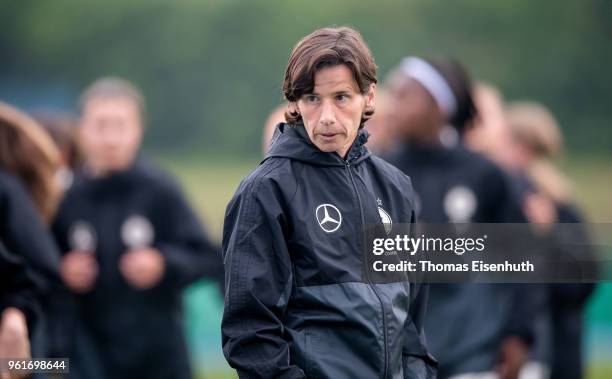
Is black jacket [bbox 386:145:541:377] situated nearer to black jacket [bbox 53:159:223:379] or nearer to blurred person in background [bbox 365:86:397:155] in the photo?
blurred person in background [bbox 365:86:397:155]

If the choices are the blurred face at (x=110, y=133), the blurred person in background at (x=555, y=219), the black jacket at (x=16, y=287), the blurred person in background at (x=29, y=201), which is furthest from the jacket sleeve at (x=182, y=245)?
the black jacket at (x=16, y=287)

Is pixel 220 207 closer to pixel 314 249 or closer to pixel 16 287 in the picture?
pixel 16 287

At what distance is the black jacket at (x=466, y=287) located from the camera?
20.5 feet

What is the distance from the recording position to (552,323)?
8.46 meters

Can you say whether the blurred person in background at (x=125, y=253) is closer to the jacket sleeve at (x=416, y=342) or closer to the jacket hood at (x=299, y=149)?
the jacket sleeve at (x=416, y=342)

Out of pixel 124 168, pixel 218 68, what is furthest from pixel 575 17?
pixel 124 168

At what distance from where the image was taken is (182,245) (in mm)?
7293

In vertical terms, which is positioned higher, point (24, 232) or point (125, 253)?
point (125, 253)

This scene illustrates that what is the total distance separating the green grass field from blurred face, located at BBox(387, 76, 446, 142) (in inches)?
131

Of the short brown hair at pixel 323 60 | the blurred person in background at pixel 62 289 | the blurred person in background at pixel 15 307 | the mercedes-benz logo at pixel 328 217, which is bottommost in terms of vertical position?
the mercedes-benz logo at pixel 328 217

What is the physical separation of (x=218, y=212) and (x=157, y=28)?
253 centimetres

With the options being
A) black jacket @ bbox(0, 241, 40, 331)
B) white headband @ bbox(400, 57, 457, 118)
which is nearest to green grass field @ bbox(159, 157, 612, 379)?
white headband @ bbox(400, 57, 457, 118)

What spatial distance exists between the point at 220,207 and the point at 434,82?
6.98 meters

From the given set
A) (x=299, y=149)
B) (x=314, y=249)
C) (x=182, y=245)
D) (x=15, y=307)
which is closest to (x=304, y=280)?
(x=314, y=249)
